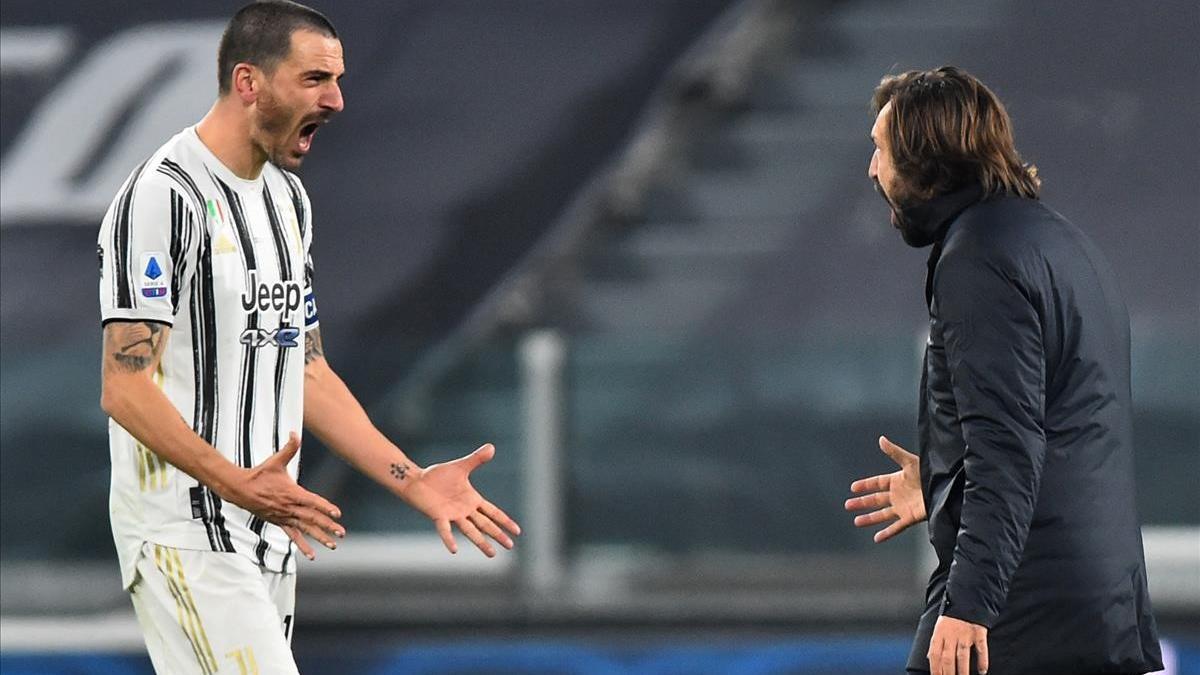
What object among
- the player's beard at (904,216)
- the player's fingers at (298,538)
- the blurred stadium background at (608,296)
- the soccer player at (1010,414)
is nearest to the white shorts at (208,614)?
the player's fingers at (298,538)

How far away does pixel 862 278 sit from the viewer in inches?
179

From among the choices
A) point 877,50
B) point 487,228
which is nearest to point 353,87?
point 487,228

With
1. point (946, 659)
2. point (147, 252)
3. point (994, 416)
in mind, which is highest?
point (147, 252)

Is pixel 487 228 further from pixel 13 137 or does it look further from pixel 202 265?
pixel 202 265

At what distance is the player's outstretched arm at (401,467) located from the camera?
3.01 metres

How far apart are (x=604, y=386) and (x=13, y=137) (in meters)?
1.58

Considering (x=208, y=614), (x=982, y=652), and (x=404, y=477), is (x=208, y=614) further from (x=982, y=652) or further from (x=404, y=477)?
(x=982, y=652)

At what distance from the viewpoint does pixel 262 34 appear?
3027 millimetres

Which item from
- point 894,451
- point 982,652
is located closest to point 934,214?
point 894,451

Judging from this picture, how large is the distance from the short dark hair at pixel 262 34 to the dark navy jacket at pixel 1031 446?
1.06m

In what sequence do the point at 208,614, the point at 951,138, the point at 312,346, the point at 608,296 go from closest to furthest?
the point at 951,138 < the point at 208,614 < the point at 312,346 < the point at 608,296

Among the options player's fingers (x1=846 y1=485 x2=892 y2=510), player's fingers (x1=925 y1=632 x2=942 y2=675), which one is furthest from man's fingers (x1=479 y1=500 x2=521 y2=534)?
player's fingers (x1=925 y1=632 x2=942 y2=675)

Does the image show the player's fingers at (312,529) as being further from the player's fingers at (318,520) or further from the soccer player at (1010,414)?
the soccer player at (1010,414)

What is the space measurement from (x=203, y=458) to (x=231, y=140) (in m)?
0.53
